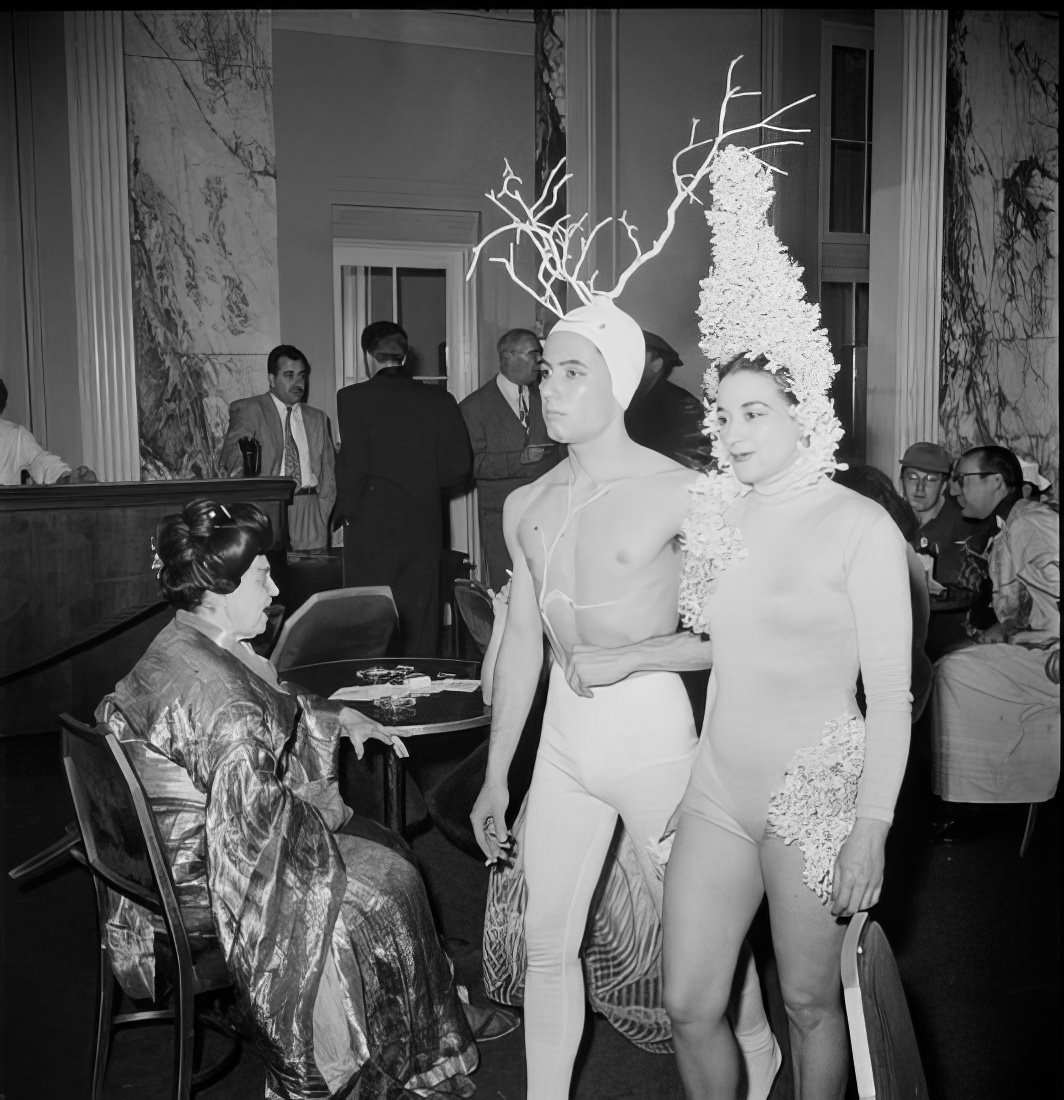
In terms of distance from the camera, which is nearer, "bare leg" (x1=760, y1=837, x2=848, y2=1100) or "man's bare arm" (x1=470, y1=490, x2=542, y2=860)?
"bare leg" (x1=760, y1=837, x2=848, y2=1100)

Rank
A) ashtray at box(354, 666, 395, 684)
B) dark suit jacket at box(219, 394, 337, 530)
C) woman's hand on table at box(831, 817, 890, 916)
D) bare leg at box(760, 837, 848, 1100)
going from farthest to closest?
dark suit jacket at box(219, 394, 337, 530), ashtray at box(354, 666, 395, 684), bare leg at box(760, 837, 848, 1100), woman's hand on table at box(831, 817, 890, 916)

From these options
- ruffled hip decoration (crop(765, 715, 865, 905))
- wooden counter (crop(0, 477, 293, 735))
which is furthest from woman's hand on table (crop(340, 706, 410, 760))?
wooden counter (crop(0, 477, 293, 735))

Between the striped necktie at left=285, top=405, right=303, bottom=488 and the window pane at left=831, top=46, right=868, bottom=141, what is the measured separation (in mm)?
4144

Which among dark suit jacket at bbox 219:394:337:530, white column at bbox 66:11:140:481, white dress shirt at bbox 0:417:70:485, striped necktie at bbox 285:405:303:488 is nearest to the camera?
white dress shirt at bbox 0:417:70:485

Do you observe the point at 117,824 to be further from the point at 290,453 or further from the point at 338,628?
the point at 290,453

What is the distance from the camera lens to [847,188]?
8570mm

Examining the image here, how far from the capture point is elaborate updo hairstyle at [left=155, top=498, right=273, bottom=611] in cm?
250

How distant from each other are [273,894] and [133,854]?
274 mm

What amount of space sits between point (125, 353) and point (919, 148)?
4522 mm

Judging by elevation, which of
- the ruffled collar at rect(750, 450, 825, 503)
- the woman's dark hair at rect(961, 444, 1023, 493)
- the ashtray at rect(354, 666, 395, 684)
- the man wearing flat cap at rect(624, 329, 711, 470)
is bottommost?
the ashtray at rect(354, 666, 395, 684)

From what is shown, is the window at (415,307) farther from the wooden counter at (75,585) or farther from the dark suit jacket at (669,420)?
the dark suit jacket at (669,420)

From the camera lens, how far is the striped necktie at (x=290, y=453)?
7.48 m

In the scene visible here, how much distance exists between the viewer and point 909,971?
3.26 meters

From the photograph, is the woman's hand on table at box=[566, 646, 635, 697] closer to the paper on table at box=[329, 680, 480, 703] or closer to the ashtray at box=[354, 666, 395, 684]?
the paper on table at box=[329, 680, 480, 703]
